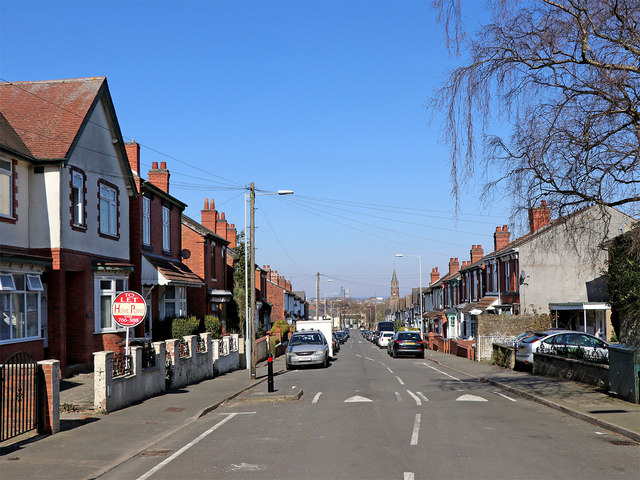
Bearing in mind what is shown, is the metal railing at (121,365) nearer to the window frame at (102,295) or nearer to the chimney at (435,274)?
the window frame at (102,295)

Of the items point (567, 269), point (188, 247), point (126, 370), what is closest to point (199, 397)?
point (126, 370)

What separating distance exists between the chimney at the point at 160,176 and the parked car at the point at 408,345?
1806cm

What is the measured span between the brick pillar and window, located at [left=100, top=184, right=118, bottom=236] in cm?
1072

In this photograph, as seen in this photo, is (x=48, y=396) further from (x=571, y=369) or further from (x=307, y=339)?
(x=307, y=339)

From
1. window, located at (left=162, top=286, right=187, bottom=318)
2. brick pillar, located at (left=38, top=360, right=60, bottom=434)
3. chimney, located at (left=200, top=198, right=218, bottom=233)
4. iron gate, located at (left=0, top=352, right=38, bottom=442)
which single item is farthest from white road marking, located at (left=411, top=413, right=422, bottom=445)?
chimney, located at (left=200, top=198, right=218, bottom=233)

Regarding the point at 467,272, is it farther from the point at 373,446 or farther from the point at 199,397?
the point at 373,446

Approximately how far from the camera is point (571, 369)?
2081 cm

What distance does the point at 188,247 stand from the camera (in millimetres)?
36156

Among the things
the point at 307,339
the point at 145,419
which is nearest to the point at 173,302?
the point at 307,339

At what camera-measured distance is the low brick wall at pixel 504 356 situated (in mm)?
27922

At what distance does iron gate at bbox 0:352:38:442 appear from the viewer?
11.3 m

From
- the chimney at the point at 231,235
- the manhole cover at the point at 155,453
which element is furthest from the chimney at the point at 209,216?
the manhole cover at the point at 155,453

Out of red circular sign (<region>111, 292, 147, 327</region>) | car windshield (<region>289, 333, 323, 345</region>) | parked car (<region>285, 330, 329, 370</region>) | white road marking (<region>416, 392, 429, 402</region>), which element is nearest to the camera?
red circular sign (<region>111, 292, 147, 327</region>)

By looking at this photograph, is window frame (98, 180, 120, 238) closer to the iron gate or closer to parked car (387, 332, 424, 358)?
the iron gate
